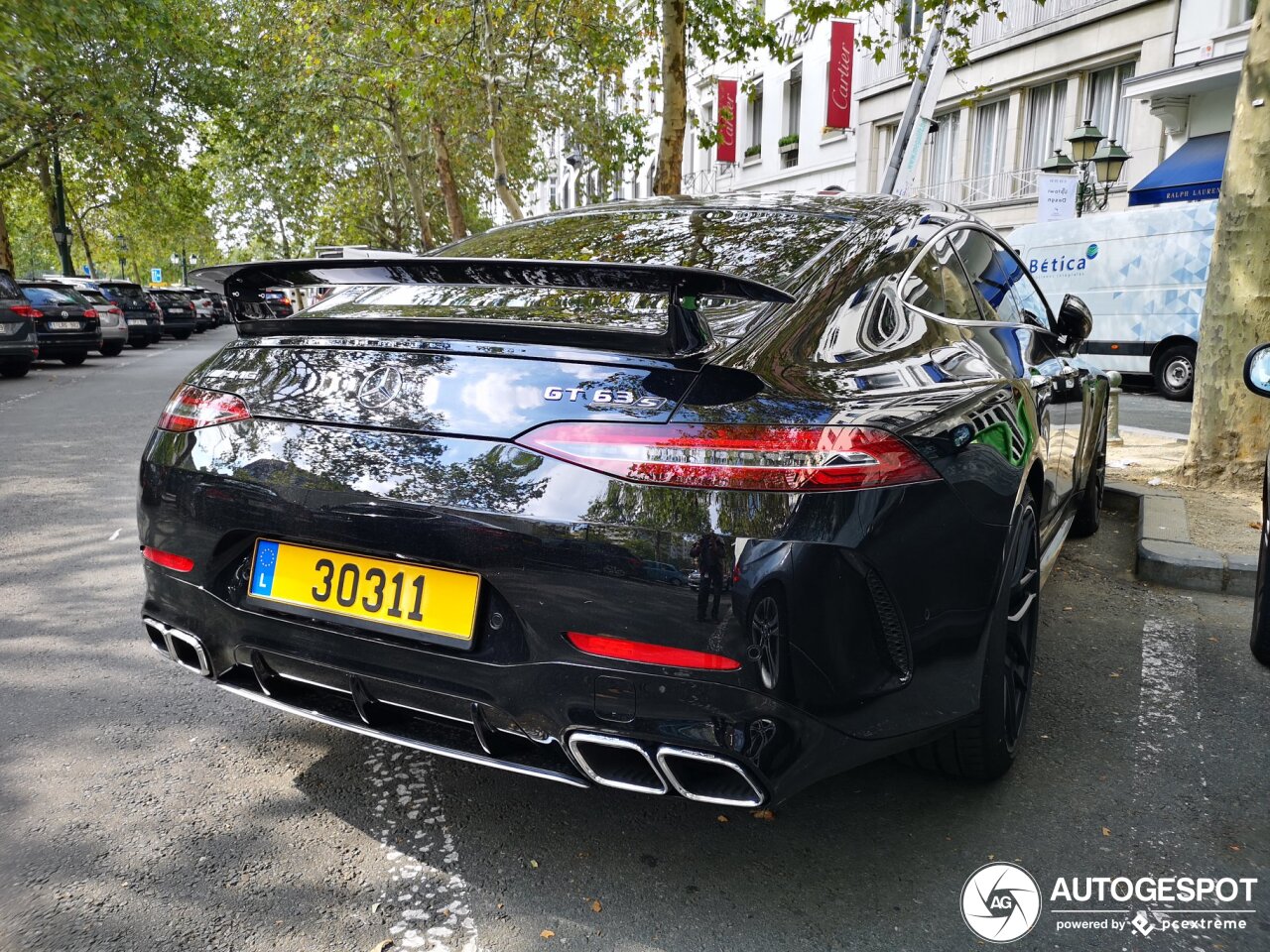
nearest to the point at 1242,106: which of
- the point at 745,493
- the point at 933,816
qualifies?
the point at 933,816

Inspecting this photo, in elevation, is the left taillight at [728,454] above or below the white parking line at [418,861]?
above

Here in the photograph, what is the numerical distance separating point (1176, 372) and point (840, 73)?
13.5 m

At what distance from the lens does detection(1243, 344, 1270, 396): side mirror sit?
8.76 ft

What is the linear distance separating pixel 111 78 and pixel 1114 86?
23.5 metres

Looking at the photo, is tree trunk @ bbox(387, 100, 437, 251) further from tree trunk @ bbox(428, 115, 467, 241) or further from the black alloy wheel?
the black alloy wheel

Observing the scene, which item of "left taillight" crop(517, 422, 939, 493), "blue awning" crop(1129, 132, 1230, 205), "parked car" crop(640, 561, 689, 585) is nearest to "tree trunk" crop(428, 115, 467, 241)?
"blue awning" crop(1129, 132, 1230, 205)

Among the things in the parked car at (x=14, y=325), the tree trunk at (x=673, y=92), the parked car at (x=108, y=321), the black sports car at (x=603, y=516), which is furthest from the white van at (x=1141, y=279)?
the parked car at (x=108, y=321)

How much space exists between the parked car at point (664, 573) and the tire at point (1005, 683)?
0.91 meters

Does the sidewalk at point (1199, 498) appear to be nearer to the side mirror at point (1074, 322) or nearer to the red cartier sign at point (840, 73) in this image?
the side mirror at point (1074, 322)

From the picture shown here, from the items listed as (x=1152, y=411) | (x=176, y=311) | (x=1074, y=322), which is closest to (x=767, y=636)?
(x=1074, y=322)

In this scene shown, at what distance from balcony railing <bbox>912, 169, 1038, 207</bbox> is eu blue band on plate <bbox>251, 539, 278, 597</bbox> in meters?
20.7

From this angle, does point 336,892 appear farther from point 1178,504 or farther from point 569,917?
point 1178,504

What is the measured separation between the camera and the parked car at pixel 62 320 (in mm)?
18422


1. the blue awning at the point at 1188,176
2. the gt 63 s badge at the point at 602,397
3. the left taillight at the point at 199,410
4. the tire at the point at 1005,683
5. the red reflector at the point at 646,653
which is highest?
the blue awning at the point at 1188,176
